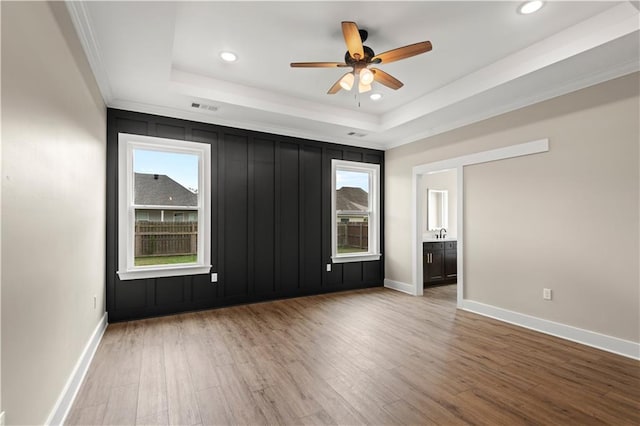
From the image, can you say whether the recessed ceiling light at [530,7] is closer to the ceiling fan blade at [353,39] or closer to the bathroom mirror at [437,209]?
the ceiling fan blade at [353,39]

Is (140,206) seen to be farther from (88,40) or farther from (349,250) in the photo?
(349,250)

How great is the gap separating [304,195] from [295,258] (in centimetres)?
106

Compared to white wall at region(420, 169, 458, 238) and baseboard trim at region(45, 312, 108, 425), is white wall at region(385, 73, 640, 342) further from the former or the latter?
baseboard trim at region(45, 312, 108, 425)

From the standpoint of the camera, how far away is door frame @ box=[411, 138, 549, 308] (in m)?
3.80

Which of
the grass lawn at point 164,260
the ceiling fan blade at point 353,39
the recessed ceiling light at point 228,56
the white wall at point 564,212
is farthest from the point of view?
the grass lawn at point 164,260

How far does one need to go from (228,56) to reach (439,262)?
5047mm

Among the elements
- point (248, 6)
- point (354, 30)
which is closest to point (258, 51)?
point (248, 6)

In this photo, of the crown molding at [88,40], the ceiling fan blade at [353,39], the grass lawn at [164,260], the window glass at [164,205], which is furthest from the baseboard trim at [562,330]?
the crown molding at [88,40]

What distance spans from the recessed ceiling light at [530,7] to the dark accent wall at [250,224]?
3327mm

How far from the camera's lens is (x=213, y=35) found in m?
2.91

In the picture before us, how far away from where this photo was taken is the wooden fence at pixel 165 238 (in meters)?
4.08

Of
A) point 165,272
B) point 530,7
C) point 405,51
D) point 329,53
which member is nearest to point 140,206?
point 165,272

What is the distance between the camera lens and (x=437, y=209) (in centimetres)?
693

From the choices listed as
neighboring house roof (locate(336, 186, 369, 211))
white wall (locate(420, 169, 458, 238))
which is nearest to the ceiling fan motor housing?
neighboring house roof (locate(336, 186, 369, 211))
